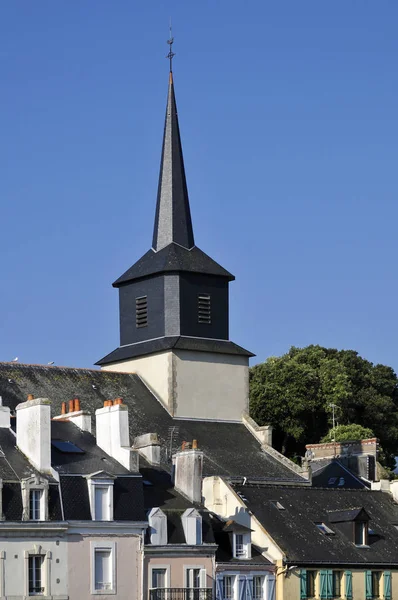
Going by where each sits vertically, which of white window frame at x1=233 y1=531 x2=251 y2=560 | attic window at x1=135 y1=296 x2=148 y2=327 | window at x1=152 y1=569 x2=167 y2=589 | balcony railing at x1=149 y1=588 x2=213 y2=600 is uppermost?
attic window at x1=135 y1=296 x2=148 y2=327

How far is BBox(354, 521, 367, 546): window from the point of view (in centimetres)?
4884

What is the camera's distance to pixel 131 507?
136 ft

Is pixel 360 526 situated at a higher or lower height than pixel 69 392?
lower

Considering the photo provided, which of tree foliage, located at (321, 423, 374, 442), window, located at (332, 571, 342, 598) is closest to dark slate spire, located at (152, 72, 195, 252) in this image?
tree foliage, located at (321, 423, 374, 442)

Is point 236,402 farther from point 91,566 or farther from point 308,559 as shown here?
point 91,566

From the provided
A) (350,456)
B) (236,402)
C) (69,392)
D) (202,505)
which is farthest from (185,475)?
(350,456)

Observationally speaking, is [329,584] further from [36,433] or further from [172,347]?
[172,347]

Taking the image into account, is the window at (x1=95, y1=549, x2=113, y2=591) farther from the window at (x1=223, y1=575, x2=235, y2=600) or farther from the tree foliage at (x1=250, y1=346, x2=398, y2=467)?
the tree foliage at (x1=250, y1=346, x2=398, y2=467)

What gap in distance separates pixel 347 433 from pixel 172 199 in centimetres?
2156

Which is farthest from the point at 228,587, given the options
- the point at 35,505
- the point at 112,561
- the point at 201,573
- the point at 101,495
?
the point at 35,505

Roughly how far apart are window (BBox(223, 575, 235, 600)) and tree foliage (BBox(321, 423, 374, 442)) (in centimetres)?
3358

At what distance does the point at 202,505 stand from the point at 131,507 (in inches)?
176

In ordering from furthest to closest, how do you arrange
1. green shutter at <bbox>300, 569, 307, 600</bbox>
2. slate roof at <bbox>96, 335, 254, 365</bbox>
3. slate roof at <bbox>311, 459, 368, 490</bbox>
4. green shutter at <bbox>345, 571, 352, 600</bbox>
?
1. slate roof at <bbox>311, 459, 368, 490</bbox>
2. slate roof at <bbox>96, 335, 254, 365</bbox>
3. green shutter at <bbox>345, 571, 352, 600</bbox>
4. green shutter at <bbox>300, 569, 307, 600</bbox>

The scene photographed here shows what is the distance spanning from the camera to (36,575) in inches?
1529
